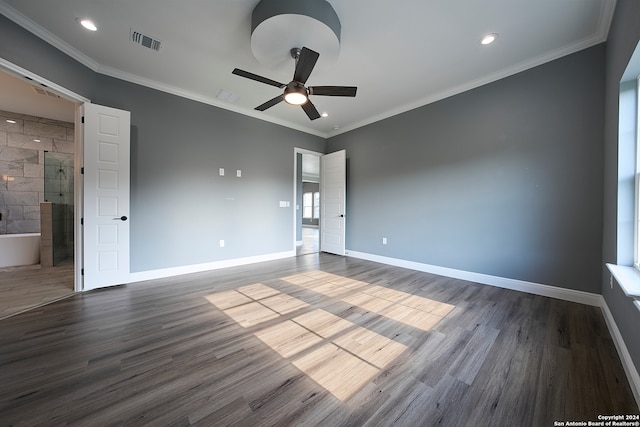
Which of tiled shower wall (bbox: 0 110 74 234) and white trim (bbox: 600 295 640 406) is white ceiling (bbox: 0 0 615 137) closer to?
white trim (bbox: 600 295 640 406)

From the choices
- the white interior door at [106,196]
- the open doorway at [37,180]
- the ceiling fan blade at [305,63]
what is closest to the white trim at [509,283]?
the ceiling fan blade at [305,63]

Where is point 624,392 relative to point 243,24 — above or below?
below

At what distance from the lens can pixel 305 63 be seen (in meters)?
2.16

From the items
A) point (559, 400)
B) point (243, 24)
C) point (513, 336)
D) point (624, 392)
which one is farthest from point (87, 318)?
point (624, 392)

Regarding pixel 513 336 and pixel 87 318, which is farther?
pixel 87 318

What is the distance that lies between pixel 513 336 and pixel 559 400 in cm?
74

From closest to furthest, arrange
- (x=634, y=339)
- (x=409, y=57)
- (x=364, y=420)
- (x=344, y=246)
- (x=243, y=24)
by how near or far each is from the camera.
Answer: (x=364, y=420) < (x=634, y=339) < (x=243, y=24) < (x=409, y=57) < (x=344, y=246)

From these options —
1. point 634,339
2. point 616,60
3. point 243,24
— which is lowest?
point 634,339

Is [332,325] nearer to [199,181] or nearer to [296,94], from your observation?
[296,94]

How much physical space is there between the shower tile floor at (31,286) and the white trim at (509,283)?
4976mm

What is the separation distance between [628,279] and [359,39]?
3.07m

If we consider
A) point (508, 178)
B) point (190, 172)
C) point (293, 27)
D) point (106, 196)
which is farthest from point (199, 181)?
point (508, 178)

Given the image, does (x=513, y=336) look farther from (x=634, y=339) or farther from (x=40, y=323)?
(x=40, y=323)

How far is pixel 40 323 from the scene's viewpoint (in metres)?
2.16
